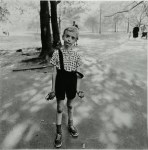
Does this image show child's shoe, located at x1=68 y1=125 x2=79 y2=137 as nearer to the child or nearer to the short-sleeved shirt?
the child

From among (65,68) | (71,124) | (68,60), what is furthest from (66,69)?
(71,124)

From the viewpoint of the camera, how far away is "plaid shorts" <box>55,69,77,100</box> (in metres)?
3.32

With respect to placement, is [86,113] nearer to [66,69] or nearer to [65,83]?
[65,83]

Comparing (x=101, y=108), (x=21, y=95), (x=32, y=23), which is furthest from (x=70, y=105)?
(x=32, y=23)

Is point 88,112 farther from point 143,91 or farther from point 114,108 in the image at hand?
point 143,91

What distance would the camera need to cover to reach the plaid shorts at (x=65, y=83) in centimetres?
332

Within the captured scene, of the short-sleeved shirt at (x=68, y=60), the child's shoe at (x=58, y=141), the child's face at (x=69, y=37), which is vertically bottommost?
the child's shoe at (x=58, y=141)

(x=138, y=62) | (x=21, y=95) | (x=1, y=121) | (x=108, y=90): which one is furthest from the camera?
(x=138, y=62)

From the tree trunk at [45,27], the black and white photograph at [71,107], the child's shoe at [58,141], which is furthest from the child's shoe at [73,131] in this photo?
the tree trunk at [45,27]

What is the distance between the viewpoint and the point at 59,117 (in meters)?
3.59

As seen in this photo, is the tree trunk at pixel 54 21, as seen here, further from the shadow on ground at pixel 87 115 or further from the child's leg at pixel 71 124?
the child's leg at pixel 71 124

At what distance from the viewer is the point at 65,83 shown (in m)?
3.37

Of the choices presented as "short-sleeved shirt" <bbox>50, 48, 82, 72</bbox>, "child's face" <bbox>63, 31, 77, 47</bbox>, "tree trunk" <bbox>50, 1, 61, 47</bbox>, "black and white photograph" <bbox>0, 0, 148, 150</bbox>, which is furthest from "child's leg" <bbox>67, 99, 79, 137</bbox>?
"tree trunk" <bbox>50, 1, 61, 47</bbox>

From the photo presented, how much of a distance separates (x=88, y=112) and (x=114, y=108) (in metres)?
0.66
